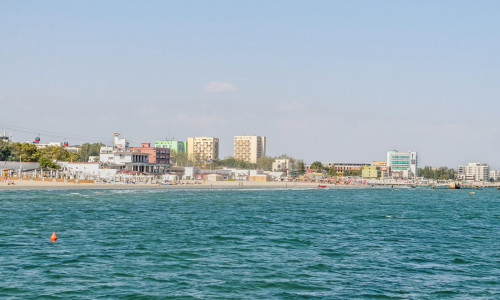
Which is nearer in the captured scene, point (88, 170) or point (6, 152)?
point (6, 152)

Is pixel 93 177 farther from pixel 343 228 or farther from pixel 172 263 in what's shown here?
pixel 172 263

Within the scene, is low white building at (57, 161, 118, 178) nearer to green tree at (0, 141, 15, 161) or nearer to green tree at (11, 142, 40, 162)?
green tree at (11, 142, 40, 162)

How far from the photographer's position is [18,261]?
3466 cm

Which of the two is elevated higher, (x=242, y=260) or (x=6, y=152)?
(x=6, y=152)

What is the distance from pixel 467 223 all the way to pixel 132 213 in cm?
4168

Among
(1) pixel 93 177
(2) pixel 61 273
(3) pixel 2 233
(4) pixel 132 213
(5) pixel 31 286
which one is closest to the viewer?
(5) pixel 31 286

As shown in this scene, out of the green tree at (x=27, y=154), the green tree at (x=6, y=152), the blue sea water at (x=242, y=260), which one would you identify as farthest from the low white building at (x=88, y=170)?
the blue sea water at (x=242, y=260)

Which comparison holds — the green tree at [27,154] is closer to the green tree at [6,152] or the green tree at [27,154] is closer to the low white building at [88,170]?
the green tree at [6,152]

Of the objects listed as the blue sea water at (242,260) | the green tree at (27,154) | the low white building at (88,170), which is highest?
the green tree at (27,154)

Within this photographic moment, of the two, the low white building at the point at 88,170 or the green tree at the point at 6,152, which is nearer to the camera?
the low white building at the point at 88,170

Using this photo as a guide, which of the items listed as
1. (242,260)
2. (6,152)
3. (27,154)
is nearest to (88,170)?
(27,154)

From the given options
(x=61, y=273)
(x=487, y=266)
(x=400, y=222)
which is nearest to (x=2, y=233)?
(x=61, y=273)

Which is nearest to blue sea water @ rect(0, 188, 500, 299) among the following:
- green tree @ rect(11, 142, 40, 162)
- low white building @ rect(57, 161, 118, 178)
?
low white building @ rect(57, 161, 118, 178)

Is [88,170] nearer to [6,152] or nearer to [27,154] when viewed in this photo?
[27,154]
